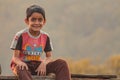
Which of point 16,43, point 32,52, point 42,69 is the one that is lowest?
point 42,69

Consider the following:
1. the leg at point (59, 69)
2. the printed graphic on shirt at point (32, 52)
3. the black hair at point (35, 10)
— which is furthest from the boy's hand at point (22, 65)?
the black hair at point (35, 10)

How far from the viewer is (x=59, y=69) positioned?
7.60 m

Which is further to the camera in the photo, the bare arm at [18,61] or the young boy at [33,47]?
the young boy at [33,47]

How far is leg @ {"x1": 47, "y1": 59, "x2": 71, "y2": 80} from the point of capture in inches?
294

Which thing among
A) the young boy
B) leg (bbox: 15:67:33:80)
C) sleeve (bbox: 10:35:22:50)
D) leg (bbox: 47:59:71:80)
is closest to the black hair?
the young boy

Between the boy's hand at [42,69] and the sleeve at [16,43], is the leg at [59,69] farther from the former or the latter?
the sleeve at [16,43]

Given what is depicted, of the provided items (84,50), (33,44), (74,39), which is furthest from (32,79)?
(74,39)

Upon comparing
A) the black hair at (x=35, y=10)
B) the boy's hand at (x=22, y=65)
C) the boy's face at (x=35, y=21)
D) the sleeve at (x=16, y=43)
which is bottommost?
the boy's hand at (x=22, y=65)

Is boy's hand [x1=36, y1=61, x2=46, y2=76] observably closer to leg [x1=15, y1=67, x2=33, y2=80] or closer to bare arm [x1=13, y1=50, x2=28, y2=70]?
bare arm [x1=13, y1=50, x2=28, y2=70]

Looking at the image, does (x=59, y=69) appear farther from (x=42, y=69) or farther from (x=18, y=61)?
(x=18, y=61)

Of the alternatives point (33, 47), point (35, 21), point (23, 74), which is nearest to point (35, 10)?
point (35, 21)

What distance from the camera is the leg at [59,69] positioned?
294 inches

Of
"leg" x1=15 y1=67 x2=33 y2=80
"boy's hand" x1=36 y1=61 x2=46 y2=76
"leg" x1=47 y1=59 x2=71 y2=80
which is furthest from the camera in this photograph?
"boy's hand" x1=36 y1=61 x2=46 y2=76

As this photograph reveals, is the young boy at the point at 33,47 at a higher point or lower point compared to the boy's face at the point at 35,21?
lower
